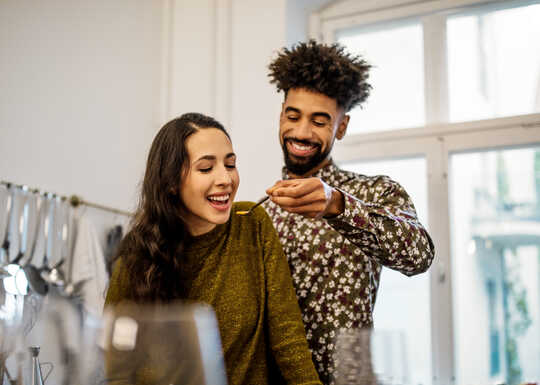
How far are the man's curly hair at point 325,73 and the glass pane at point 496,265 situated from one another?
894 mm

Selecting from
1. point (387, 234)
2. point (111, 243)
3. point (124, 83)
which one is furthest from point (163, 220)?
point (124, 83)

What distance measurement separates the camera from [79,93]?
225 centimetres

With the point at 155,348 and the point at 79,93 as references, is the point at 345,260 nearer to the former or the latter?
the point at 155,348

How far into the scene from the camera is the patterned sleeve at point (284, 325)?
3.59 ft

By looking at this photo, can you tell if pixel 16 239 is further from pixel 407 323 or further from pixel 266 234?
pixel 407 323

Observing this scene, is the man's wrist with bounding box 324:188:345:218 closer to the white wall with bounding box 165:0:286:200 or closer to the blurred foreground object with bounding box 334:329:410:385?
the blurred foreground object with bounding box 334:329:410:385

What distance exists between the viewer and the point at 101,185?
233 cm

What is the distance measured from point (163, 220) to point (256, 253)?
20 cm

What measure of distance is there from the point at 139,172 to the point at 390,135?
108 cm

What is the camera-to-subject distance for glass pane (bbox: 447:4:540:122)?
236 centimetres

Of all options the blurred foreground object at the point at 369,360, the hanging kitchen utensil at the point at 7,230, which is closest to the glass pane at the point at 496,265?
the hanging kitchen utensil at the point at 7,230

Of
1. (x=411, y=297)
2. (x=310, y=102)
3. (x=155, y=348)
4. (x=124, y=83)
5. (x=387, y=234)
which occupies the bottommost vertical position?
(x=411, y=297)

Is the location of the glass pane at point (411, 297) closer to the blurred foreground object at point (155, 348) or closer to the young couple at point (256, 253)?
the young couple at point (256, 253)

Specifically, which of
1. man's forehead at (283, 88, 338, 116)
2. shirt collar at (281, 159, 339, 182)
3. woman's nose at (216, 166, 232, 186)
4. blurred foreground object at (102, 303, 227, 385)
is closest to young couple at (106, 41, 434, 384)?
woman's nose at (216, 166, 232, 186)
